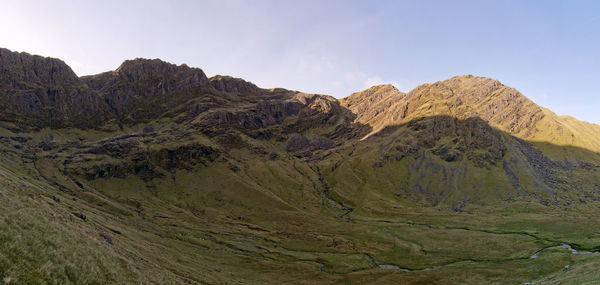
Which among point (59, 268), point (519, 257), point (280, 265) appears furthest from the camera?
point (280, 265)

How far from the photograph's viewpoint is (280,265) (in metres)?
104

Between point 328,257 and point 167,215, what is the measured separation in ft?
356

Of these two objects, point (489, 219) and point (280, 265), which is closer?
point (280, 265)

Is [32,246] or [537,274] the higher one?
[32,246]

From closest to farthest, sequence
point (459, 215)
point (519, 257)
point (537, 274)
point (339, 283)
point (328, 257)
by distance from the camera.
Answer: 1. point (537, 274)
2. point (339, 283)
3. point (519, 257)
4. point (328, 257)
5. point (459, 215)

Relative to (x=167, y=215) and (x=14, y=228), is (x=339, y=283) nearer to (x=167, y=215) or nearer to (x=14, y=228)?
(x=14, y=228)

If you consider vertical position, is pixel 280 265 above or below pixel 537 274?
below

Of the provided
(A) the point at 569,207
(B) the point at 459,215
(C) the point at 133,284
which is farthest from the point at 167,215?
(A) the point at 569,207

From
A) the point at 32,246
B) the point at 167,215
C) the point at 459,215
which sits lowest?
the point at 167,215

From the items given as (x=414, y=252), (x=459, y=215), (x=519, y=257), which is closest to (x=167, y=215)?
(x=414, y=252)

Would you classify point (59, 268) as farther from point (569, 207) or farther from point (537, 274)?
point (569, 207)

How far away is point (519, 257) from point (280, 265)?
81.3 meters

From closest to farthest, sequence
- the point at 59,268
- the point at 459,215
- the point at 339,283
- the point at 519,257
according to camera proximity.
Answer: the point at 59,268
the point at 339,283
the point at 519,257
the point at 459,215

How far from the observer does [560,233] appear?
120875 mm
